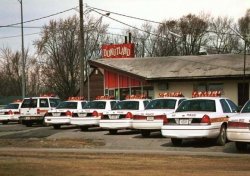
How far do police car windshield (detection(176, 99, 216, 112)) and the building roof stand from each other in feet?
36.3

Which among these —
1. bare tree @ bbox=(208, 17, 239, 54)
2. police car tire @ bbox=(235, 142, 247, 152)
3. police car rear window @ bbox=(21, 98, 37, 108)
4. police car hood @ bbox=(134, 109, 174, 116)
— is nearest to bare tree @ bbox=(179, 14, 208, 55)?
bare tree @ bbox=(208, 17, 239, 54)

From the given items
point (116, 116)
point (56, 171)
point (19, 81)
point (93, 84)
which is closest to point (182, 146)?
point (116, 116)

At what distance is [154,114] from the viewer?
1923 cm

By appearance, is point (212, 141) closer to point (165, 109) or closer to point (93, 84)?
point (165, 109)

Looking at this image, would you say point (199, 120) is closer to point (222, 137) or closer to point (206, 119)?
point (206, 119)

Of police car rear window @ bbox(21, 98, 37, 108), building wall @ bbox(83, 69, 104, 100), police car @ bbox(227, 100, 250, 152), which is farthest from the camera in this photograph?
building wall @ bbox(83, 69, 104, 100)

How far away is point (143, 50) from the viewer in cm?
7494

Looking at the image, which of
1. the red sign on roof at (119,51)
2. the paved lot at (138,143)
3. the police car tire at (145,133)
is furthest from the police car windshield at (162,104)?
the red sign on roof at (119,51)

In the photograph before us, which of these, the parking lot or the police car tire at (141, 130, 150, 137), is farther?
the police car tire at (141, 130, 150, 137)

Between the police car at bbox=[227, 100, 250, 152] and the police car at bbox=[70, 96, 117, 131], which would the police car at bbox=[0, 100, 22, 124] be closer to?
the police car at bbox=[70, 96, 117, 131]

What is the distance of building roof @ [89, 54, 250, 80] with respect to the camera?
28.7 m

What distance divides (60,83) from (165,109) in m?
44.8

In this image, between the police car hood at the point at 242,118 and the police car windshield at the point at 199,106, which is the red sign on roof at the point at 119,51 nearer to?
the police car windshield at the point at 199,106

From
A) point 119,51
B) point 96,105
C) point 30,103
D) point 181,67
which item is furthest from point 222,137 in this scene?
point 119,51
